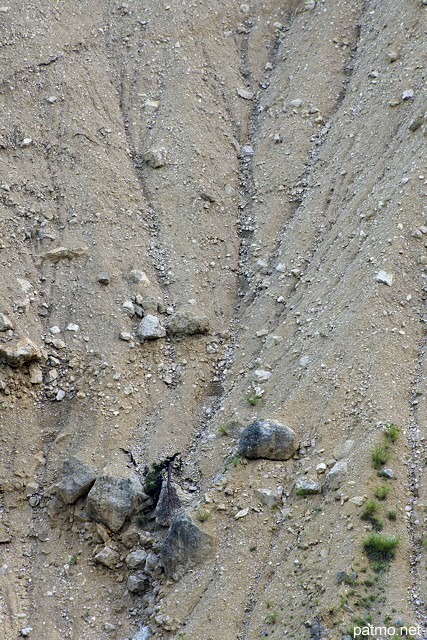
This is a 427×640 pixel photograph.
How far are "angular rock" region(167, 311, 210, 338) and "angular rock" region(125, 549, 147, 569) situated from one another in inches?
222

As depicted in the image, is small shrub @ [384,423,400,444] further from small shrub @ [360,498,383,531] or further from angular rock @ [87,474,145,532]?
angular rock @ [87,474,145,532]

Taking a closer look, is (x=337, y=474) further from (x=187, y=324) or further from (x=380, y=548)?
(x=187, y=324)

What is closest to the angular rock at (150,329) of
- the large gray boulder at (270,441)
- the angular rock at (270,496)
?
the large gray boulder at (270,441)

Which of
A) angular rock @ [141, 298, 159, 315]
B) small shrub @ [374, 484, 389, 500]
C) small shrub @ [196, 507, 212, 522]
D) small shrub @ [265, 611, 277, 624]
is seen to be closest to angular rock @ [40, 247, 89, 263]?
angular rock @ [141, 298, 159, 315]

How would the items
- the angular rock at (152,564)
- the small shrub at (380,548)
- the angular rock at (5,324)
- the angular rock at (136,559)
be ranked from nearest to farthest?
the small shrub at (380,548) < the angular rock at (152,564) < the angular rock at (136,559) < the angular rock at (5,324)

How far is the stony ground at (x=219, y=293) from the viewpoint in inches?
559

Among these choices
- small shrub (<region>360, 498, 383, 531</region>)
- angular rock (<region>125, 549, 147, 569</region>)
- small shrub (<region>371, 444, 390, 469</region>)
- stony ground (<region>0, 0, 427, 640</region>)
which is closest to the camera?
small shrub (<region>360, 498, 383, 531</region>)

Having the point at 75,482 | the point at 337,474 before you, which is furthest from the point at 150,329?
the point at 337,474

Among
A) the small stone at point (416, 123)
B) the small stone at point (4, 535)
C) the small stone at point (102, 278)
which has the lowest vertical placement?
the small stone at point (4, 535)

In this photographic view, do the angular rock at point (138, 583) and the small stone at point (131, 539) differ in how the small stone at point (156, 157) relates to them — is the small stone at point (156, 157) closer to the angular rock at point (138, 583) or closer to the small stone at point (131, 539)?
the small stone at point (131, 539)

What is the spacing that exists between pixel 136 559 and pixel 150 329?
19.0 ft

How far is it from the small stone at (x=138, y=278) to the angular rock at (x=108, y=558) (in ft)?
23.2

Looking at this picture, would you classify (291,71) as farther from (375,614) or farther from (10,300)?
(375,614)

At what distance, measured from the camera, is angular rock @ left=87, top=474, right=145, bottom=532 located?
16.0 metres
